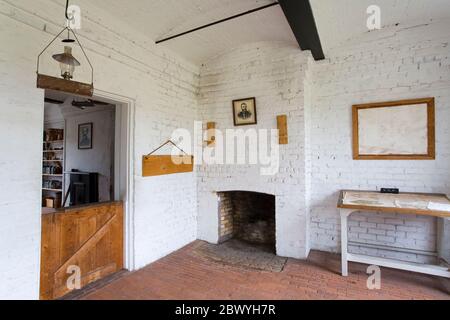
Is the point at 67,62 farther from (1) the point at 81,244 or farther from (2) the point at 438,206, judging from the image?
(2) the point at 438,206

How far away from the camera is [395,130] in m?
3.34

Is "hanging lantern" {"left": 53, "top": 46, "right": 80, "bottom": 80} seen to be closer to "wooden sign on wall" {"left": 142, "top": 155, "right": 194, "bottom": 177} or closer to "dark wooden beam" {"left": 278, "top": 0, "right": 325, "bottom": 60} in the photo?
"wooden sign on wall" {"left": 142, "top": 155, "right": 194, "bottom": 177}

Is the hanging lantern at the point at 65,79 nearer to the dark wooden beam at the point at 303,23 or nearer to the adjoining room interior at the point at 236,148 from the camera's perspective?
the adjoining room interior at the point at 236,148

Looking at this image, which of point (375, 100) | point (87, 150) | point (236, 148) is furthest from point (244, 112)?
point (87, 150)

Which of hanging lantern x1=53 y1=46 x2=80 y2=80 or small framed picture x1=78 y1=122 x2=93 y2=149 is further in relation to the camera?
small framed picture x1=78 y1=122 x2=93 y2=149

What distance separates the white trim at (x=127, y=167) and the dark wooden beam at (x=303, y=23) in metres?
2.13

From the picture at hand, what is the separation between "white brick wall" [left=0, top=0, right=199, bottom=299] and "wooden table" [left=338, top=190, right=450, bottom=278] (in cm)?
246

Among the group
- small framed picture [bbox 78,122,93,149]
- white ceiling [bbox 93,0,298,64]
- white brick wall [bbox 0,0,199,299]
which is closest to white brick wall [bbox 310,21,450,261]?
white ceiling [bbox 93,0,298,64]

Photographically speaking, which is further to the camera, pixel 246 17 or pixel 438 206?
pixel 246 17

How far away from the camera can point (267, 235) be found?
4348 millimetres

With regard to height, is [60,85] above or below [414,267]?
above

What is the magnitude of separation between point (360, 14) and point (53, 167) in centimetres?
746

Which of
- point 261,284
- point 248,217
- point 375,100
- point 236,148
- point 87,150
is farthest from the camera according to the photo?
point 87,150

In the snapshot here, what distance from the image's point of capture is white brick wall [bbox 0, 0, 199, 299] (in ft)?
6.79
